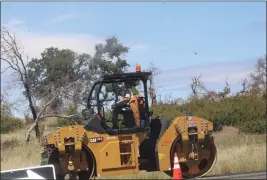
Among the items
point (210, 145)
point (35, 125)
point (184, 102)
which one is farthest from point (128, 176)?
point (184, 102)

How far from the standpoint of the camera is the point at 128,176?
12.0 meters

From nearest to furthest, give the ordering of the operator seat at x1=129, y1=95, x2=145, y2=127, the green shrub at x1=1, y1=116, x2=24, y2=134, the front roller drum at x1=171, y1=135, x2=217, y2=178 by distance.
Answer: the operator seat at x1=129, y1=95, x2=145, y2=127
the front roller drum at x1=171, y1=135, x2=217, y2=178
the green shrub at x1=1, y1=116, x2=24, y2=134

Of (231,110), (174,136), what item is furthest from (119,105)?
(231,110)

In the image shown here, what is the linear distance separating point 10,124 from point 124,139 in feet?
74.2

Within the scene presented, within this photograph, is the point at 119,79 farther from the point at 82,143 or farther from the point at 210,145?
the point at 210,145

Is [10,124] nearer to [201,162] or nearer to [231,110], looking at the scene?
[231,110]

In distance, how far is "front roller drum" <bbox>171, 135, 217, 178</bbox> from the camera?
11.1 meters

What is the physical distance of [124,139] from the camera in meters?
10.8

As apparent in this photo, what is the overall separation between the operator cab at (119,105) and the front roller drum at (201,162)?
42.9 inches

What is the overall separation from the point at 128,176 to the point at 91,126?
1.97 meters

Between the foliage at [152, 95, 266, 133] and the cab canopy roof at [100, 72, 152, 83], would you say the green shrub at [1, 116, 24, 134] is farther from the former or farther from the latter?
the cab canopy roof at [100, 72, 152, 83]

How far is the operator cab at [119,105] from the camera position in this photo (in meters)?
10.9

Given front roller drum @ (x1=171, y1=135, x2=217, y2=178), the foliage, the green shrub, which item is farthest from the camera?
the foliage

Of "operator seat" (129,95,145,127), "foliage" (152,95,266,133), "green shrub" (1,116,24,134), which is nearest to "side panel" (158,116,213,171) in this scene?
"operator seat" (129,95,145,127)
